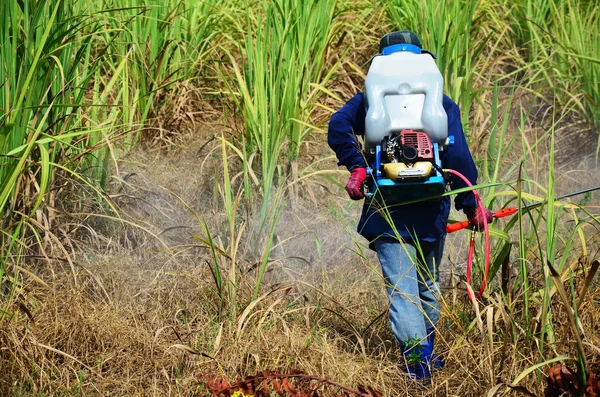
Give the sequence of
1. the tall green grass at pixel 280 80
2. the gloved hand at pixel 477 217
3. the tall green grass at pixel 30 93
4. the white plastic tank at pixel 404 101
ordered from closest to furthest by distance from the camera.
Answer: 1. the white plastic tank at pixel 404 101
2. the gloved hand at pixel 477 217
3. the tall green grass at pixel 30 93
4. the tall green grass at pixel 280 80

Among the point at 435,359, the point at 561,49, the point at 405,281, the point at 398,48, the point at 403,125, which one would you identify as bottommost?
the point at 435,359

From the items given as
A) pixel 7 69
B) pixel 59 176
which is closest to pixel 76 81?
pixel 59 176

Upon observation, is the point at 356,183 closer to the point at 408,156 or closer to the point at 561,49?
the point at 408,156

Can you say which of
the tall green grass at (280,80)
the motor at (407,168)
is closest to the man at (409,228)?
the motor at (407,168)

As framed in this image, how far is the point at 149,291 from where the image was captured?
155 inches

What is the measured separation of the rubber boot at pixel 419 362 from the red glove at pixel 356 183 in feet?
1.80

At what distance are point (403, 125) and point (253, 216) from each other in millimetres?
1424

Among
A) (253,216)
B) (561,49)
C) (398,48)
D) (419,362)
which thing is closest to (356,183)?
(398,48)

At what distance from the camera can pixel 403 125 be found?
3.11 metres

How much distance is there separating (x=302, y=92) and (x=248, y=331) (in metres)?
1.71

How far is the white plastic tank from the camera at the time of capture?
3.09 metres

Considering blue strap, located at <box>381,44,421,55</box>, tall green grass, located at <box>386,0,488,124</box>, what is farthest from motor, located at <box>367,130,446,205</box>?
tall green grass, located at <box>386,0,488,124</box>

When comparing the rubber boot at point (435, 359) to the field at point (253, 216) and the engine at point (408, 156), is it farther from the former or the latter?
the engine at point (408, 156)

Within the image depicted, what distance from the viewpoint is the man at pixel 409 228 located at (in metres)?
3.25
